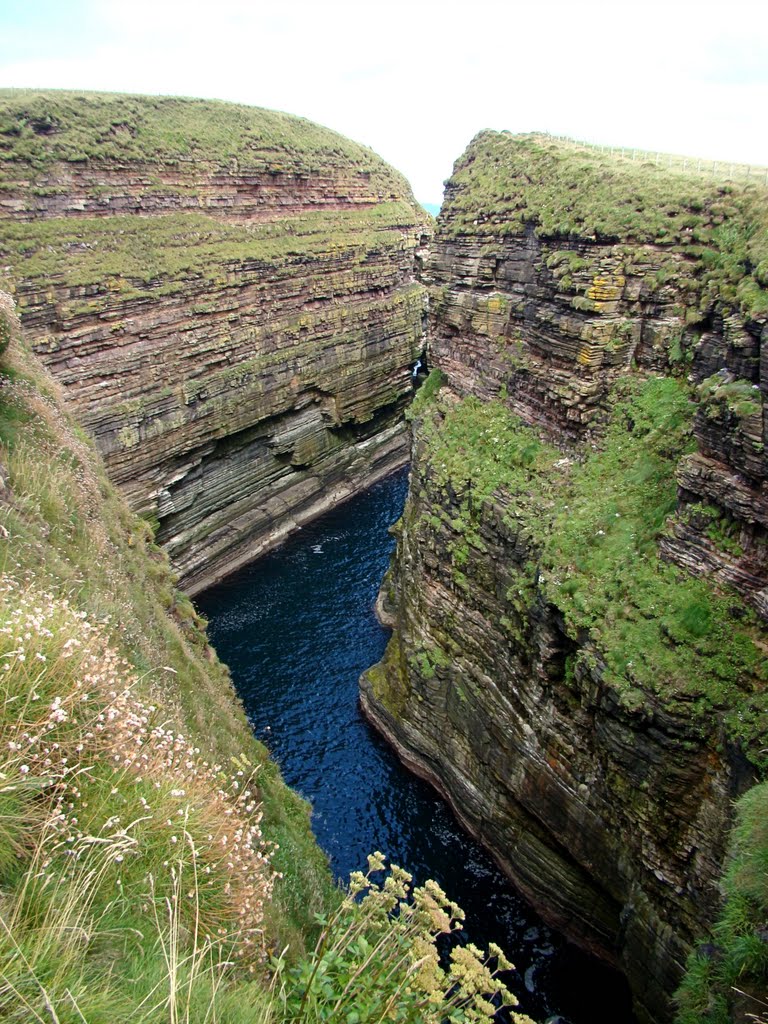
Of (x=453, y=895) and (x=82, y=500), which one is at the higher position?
(x=82, y=500)

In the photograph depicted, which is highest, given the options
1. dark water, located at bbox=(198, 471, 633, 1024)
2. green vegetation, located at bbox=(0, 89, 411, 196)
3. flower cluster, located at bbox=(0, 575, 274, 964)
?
green vegetation, located at bbox=(0, 89, 411, 196)

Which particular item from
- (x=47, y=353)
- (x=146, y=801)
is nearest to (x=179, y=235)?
(x=47, y=353)

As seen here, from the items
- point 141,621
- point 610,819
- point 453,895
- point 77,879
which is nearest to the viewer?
point 77,879

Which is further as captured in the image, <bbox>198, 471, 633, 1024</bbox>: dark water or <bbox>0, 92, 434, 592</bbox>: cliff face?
<bbox>0, 92, 434, 592</bbox>: cliff face

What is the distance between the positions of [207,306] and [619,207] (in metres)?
26.2

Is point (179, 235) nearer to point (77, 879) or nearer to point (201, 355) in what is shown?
point (201, 355)

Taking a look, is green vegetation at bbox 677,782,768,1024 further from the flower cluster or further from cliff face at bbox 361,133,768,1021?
the flower cluster

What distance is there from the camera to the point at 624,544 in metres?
17.9

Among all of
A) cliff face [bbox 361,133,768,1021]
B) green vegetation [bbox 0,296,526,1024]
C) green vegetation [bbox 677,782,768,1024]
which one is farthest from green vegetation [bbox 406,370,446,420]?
green vegetation [bbox 0,296,526,1024]

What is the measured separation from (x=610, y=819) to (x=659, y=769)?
106 inches

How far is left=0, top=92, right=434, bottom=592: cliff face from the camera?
35.2 metres

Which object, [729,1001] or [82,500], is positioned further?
[82,500]

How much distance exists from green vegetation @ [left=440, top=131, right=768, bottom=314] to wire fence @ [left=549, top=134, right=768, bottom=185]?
2.26 feet

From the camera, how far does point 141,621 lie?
12961mm
